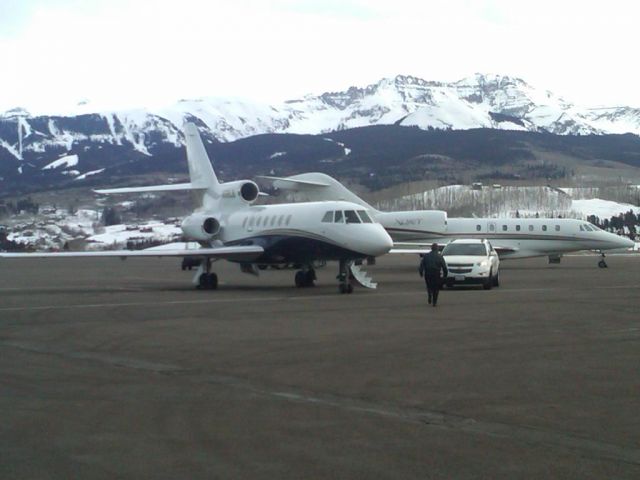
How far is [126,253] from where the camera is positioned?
32344mm

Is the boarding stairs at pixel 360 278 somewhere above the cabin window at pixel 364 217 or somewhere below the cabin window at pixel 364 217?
below

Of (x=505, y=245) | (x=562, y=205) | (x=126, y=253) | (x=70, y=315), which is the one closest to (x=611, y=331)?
(x=70, y=315)

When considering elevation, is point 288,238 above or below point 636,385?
above

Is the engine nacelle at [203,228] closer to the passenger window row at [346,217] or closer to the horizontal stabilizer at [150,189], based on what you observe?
the horizontal stabilizer at [150,189]

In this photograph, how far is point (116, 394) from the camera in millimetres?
11203

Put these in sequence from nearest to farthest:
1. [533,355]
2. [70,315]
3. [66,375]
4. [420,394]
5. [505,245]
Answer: [420,394] < [66,375] < [533,355] < [70,315] < [505,245]

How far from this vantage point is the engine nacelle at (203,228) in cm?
3628

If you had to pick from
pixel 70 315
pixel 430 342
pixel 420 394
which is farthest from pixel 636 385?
pixel 70 315

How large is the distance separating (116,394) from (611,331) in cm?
941

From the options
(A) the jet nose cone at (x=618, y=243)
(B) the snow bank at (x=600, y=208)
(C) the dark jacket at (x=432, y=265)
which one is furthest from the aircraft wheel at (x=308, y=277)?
(B) the snow bank at (x=600, y=208)

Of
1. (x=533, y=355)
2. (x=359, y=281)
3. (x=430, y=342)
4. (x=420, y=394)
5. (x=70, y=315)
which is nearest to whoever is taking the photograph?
(x=420, y=394)

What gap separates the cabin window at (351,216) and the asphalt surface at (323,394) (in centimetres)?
811

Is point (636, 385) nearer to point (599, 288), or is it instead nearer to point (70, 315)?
point (70, 315)

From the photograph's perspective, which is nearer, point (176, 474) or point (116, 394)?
point (176, 474)
